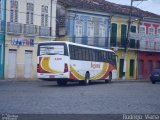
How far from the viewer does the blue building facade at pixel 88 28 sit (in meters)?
48.4

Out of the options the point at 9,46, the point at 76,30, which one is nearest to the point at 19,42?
the point at 9,46

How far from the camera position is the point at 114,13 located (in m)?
53.8

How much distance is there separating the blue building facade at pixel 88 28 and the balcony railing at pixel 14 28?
718cm

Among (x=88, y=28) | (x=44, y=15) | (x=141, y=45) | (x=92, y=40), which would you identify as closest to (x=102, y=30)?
(x=92, y=40)

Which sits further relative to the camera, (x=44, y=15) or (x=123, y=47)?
(x=123, y=47)

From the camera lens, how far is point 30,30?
142 feet

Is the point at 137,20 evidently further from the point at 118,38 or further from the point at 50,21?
the point at 50,21

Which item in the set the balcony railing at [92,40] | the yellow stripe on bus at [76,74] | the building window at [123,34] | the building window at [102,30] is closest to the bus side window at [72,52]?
the yellow stripe on bus at [76,74]

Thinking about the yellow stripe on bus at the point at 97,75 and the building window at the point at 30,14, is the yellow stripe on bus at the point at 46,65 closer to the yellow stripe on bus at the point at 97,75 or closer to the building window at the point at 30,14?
the yellow stripe on bus at the point at 97,75

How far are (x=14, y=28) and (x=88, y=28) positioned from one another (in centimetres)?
1119

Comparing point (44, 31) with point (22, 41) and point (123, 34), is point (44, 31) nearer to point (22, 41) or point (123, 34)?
point (22, 41)

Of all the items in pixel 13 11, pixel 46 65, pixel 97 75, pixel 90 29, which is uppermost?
pixel 13 11

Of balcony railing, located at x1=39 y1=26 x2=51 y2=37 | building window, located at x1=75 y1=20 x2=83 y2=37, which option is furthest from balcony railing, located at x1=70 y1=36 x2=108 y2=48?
balcony railing, located at x1=39 y1=26 x2=51 y2=37

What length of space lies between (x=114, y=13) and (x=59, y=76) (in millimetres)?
24859
